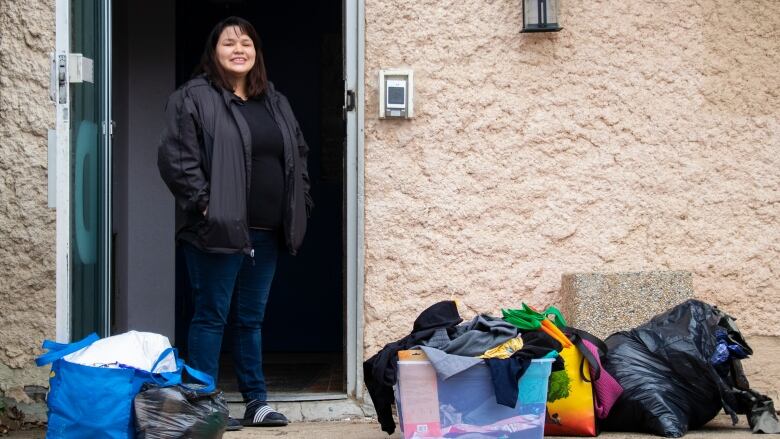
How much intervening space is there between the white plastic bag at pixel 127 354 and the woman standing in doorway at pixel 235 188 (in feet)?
1.78

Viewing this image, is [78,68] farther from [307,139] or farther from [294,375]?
[307,139]

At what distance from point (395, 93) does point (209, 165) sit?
3.39 ft

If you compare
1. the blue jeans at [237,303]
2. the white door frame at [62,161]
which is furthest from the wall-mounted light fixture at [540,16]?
the white door frame at [62,161]

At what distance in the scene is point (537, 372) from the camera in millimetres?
4688

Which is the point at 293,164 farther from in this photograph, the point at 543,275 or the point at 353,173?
the point at 543,275

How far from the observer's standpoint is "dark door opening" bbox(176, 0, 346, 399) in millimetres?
7824

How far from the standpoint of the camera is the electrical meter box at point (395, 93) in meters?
5.56

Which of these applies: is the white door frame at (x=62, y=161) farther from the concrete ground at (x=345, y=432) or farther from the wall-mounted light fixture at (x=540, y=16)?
the wall-mounted light fixture at (x=540, y=16)

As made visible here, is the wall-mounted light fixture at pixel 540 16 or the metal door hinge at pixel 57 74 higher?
the wall-mounted light fixture at pixel 540 16

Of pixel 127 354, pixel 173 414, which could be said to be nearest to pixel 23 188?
pixel 127 354

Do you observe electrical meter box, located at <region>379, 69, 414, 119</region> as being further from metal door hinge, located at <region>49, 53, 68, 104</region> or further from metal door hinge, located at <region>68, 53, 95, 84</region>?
metal door hinge, located at <region>49, 53, 68, 104</region>

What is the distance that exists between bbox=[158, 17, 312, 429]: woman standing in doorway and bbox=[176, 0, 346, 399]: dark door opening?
94.4 inches

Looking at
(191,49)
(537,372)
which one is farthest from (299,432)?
(191,49)

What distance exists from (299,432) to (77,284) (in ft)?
3.90
